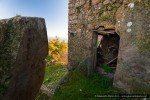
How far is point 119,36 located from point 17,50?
3.57m

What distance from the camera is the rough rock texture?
4375 millimetres

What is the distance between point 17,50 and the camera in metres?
4.36

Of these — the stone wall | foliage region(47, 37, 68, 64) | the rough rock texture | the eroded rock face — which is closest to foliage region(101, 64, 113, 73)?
the stone wall

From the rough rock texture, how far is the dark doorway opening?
3497 millimetres

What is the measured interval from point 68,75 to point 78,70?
33cm

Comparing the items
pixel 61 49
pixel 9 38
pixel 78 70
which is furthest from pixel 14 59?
pixel 61 49

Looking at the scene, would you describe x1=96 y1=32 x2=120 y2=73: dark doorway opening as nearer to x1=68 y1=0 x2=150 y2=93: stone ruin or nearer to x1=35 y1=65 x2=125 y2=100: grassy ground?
x1=68 y1=0 x2=150 y2=93: stone ruin

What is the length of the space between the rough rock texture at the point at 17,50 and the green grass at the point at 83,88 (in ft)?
9.14

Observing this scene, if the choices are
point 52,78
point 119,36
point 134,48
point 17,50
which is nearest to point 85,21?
point 119,36

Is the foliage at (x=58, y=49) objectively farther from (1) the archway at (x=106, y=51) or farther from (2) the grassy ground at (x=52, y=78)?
(1) the archway at (x=106, y=51)

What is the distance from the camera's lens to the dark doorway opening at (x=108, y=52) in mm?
7895

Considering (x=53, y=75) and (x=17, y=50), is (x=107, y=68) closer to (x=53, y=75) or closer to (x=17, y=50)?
(x=17, y=50)

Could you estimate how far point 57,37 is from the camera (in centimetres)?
2036

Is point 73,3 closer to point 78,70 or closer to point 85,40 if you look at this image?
point 85,40
